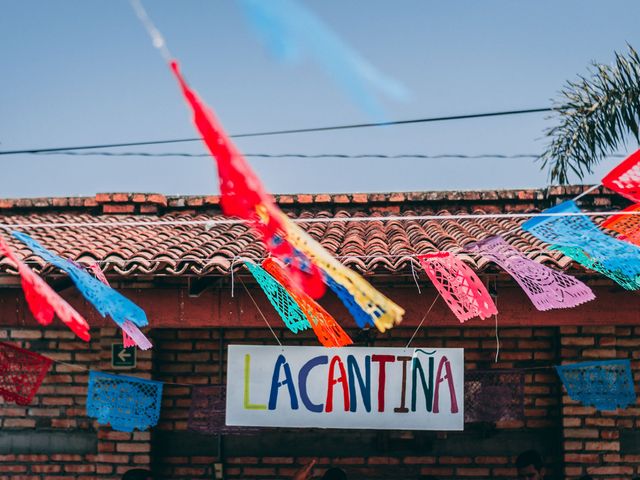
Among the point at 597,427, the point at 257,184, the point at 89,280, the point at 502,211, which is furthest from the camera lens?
the point at 502,211

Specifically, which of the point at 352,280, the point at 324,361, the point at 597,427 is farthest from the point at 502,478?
the point at 352,280

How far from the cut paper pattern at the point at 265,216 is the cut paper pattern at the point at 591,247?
64.4 inches

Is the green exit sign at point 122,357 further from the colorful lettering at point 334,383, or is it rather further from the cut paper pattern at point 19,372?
the colorful lettering at point 334,383

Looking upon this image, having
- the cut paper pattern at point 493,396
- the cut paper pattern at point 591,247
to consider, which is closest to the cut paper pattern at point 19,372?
the cut paper pattern at point 493,396

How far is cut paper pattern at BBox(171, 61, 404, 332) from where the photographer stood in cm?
261

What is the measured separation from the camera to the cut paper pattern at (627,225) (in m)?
5.38

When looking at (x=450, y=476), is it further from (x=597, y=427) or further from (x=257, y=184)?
(x=257, y=184)

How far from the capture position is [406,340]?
7.00 meters

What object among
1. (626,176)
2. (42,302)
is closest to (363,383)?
(626,176)

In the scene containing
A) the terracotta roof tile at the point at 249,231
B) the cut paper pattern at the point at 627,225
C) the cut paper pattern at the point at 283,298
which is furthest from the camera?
the terracotta roof tile at the point at 249,231

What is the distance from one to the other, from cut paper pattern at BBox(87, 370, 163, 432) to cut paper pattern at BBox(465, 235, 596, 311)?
3.29 m

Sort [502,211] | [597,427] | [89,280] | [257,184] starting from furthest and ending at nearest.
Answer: [502,211] → [597,427] → [89,280] → [257,184]

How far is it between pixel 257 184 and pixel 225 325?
3644mm

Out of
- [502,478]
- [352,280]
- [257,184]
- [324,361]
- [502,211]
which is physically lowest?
[502,478]
